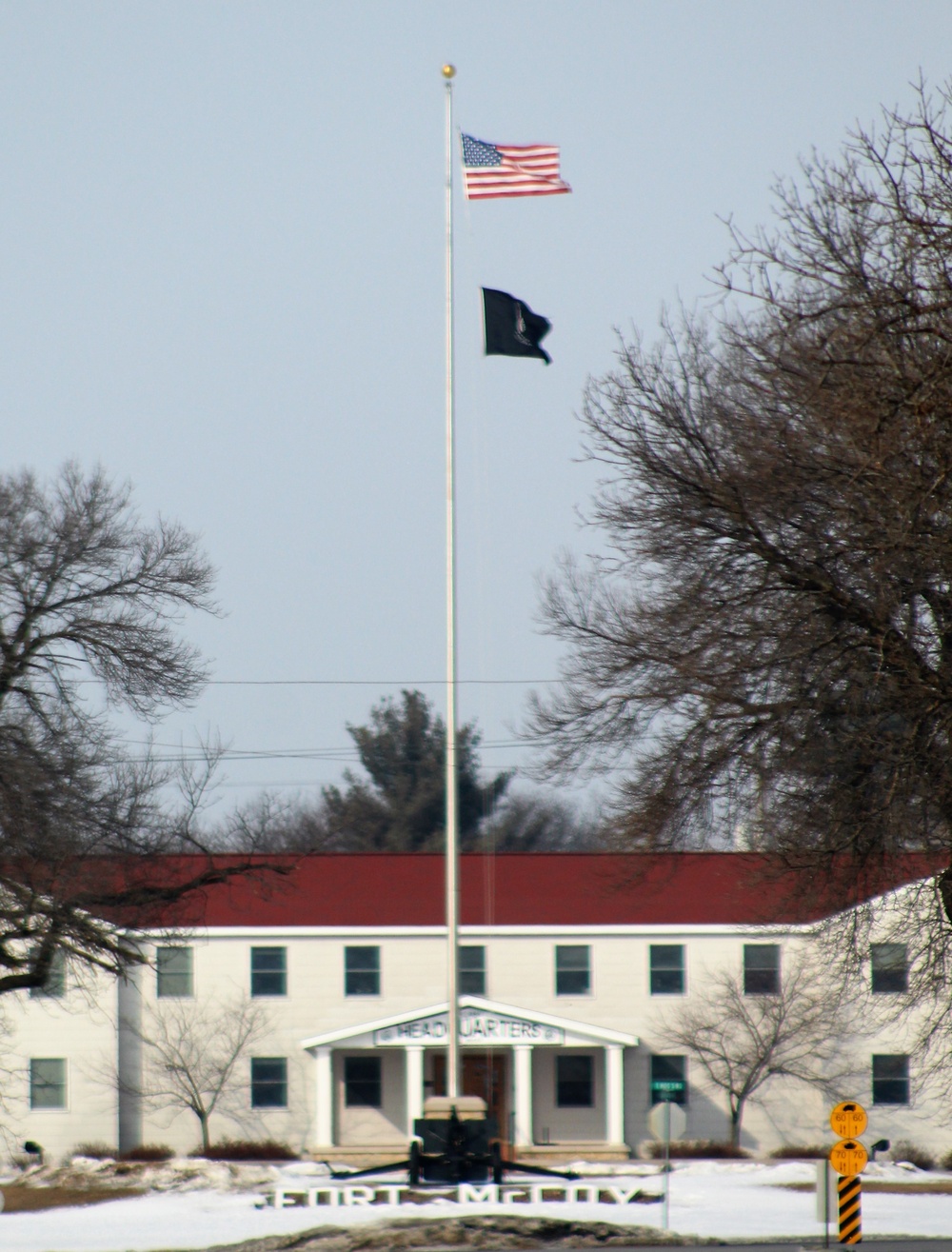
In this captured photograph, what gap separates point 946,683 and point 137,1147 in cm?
3151

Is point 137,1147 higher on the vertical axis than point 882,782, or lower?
lower

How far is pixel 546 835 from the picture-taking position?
89562 millimetres

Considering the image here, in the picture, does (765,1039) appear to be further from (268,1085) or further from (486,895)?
(268,1085)

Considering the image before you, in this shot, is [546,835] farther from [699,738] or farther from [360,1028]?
[699,738]

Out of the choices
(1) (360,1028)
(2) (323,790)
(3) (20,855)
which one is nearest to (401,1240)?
(3) (20,855)

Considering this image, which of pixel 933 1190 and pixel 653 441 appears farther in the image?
pixel 933 1190

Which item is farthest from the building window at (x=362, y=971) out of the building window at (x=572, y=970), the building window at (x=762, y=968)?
the building window at (x=762, y=968)

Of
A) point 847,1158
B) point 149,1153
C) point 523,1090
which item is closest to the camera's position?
point 847,1158

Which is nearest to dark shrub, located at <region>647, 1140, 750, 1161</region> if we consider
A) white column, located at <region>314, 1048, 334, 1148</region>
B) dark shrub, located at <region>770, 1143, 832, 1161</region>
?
dark shrub, located at <region>770, 1143, 832, 1161</region>

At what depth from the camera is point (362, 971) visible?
43969mm

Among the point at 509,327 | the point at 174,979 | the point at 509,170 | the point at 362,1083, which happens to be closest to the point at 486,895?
the point at 362,1083

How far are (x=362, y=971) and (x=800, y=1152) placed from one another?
11895 millimetres

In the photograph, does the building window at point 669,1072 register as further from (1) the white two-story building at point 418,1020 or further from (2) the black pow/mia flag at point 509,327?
(2) the black pow/mia flag at point 509,327

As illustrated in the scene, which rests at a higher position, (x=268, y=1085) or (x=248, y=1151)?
(x=268, y=1085)
